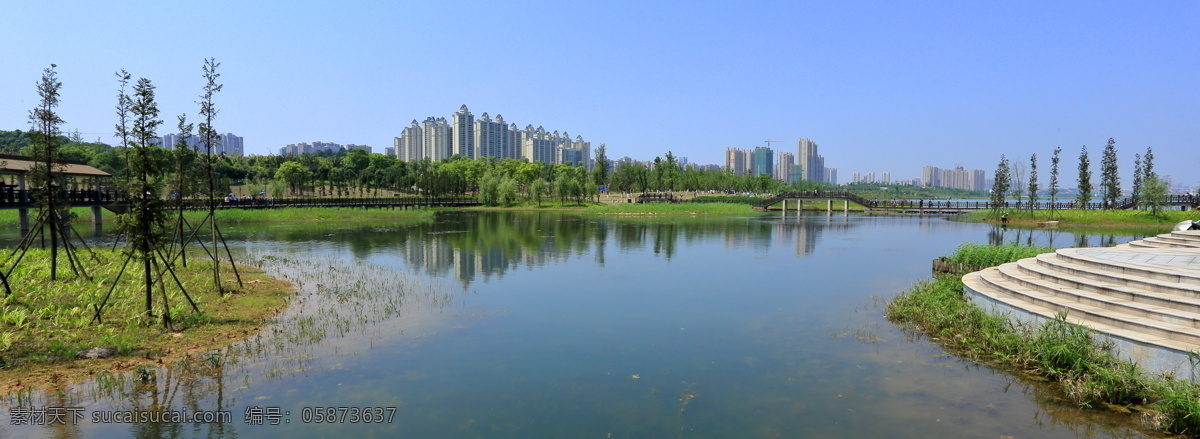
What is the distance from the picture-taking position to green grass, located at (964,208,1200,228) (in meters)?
57.9

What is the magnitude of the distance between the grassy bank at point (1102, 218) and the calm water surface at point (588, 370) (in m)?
50.9

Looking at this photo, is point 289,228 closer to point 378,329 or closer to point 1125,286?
point 378,329

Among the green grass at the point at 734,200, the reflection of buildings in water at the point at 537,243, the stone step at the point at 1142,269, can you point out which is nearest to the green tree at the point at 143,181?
the reflection of buildings in water at the point at 537,243

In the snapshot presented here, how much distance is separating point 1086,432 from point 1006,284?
22.4 feet

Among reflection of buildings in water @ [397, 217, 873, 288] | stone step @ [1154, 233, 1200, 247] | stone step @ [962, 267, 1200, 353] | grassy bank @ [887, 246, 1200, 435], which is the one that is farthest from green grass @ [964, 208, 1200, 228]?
grassy bank @ [887, 246, 1200, 435]

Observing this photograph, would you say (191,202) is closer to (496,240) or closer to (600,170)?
(496,240)

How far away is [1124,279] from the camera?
12.4 meters

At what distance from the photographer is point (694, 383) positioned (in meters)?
11.2

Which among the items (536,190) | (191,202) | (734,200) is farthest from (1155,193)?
(191,202)

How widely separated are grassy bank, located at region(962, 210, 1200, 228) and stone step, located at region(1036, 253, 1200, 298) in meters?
55.4

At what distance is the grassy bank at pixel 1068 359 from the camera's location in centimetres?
873

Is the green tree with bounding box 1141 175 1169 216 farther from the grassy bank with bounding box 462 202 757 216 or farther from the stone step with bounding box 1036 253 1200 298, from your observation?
the stone step with bounding box 1036 253 1200 298

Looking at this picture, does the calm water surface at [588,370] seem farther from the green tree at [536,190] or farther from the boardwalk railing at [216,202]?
the green tree at [536,190]

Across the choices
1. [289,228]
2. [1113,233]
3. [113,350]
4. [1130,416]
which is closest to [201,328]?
[113,350]
